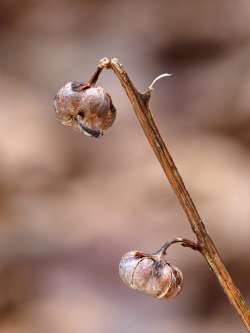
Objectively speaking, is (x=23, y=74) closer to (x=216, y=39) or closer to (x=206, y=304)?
(x=216, y=39)

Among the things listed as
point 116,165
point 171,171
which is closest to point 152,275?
point 171,171

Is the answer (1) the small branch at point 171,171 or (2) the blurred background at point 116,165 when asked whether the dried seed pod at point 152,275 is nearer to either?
(1) the small branch at point 171,171

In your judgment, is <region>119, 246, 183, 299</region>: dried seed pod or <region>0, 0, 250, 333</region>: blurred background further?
<region>0, 0, 250, 333</region>: blurred background

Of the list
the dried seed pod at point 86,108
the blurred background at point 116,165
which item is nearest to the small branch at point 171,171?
the dried seed pod at point 86,108

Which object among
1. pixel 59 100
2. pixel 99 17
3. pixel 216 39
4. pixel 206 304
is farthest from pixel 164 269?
pixel 99 17

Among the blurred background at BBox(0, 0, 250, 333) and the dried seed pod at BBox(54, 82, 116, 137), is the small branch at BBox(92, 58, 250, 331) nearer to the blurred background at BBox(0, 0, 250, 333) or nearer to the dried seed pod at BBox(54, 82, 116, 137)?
the dried seed pod at BBox(54, 82, 116, 137)

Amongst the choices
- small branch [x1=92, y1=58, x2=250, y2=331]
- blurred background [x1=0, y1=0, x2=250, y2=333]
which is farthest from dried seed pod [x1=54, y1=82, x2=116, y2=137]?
blurred background [x1=0, y1=0, x2=250, y2=333]

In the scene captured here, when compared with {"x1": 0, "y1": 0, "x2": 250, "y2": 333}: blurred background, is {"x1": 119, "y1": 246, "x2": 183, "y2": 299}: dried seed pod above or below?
below
